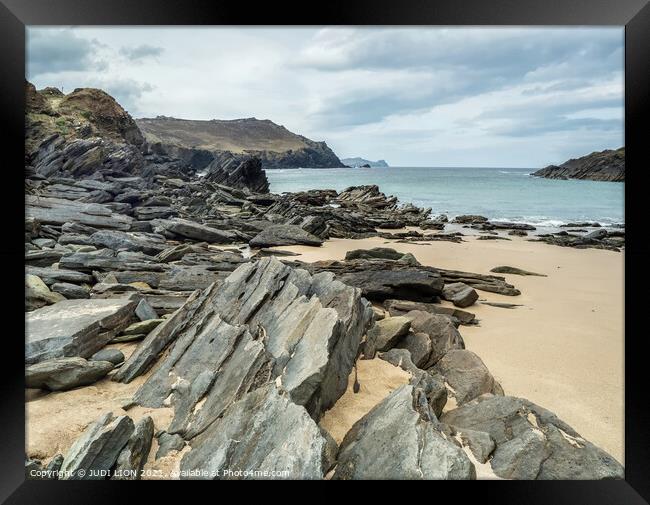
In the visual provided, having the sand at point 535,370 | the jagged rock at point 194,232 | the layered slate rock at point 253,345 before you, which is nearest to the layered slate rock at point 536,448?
the sand at point 535,370

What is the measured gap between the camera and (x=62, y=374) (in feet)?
14.3

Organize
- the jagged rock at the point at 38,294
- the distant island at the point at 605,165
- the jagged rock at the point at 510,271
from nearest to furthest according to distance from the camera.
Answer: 1. the distant island at the point at 605,165
2. the jagged rock at the point at 38,294
3. the jagged rock at the point at 510,271

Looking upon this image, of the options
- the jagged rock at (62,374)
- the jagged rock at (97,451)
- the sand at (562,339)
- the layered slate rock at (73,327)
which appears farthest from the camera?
the sand at (562,339)

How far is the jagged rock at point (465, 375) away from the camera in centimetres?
484

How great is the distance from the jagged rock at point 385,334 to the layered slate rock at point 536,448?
1359mm

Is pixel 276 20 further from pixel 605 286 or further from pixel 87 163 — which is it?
pixel 87 163

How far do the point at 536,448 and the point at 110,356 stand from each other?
466cm

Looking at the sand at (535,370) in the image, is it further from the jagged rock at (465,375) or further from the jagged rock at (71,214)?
the jagged rock at (71,214)

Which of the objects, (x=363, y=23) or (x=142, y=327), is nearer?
(x=363, y=23)

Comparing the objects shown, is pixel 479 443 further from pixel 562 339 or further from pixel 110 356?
pixel 110 356

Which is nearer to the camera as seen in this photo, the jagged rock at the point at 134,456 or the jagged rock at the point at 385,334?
the jagged rock at the point at 134,456

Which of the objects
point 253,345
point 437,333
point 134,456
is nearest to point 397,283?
point 437,333

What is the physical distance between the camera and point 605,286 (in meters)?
7.95

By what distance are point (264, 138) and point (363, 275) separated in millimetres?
4035
